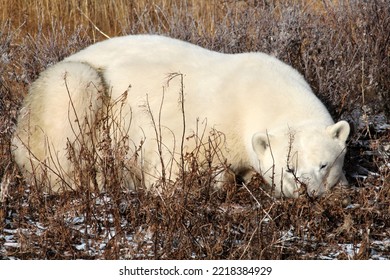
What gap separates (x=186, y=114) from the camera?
17.1 ft

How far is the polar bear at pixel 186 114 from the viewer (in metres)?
4.72

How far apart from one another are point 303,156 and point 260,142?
0.28 meters

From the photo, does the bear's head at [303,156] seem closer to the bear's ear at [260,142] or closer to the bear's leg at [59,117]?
the bear's ear at [260,142]

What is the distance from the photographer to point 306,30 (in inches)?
275

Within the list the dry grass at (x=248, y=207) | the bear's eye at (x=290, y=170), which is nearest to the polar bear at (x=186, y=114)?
the bear's eye at (x=290, y=170)

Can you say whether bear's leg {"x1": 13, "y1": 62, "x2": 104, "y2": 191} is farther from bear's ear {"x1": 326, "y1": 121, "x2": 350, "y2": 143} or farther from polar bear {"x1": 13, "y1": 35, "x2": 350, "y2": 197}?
bear's ear {"x1": 326, "y1": 121, "x2": 350, "y2": 143}

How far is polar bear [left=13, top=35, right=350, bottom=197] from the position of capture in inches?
186

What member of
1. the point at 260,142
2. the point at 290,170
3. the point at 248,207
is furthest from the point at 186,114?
the point at 290,170

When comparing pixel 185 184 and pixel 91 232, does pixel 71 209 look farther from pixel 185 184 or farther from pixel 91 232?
pixel 185 184

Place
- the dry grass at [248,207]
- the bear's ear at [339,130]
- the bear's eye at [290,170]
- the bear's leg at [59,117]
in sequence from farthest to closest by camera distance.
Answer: the bear's leg at [59,117] → the bear's ear at [339,130] → the bear's eye at [290,170] → the dry grass at [248,207]

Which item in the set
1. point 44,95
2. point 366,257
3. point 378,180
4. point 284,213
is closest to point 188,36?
point 44,95

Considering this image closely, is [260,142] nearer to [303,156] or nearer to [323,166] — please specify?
[303,156]

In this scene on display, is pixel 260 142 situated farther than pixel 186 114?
No

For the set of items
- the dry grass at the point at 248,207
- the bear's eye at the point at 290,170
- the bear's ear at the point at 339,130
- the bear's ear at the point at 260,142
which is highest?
the bear's ear at the point at 339,130
